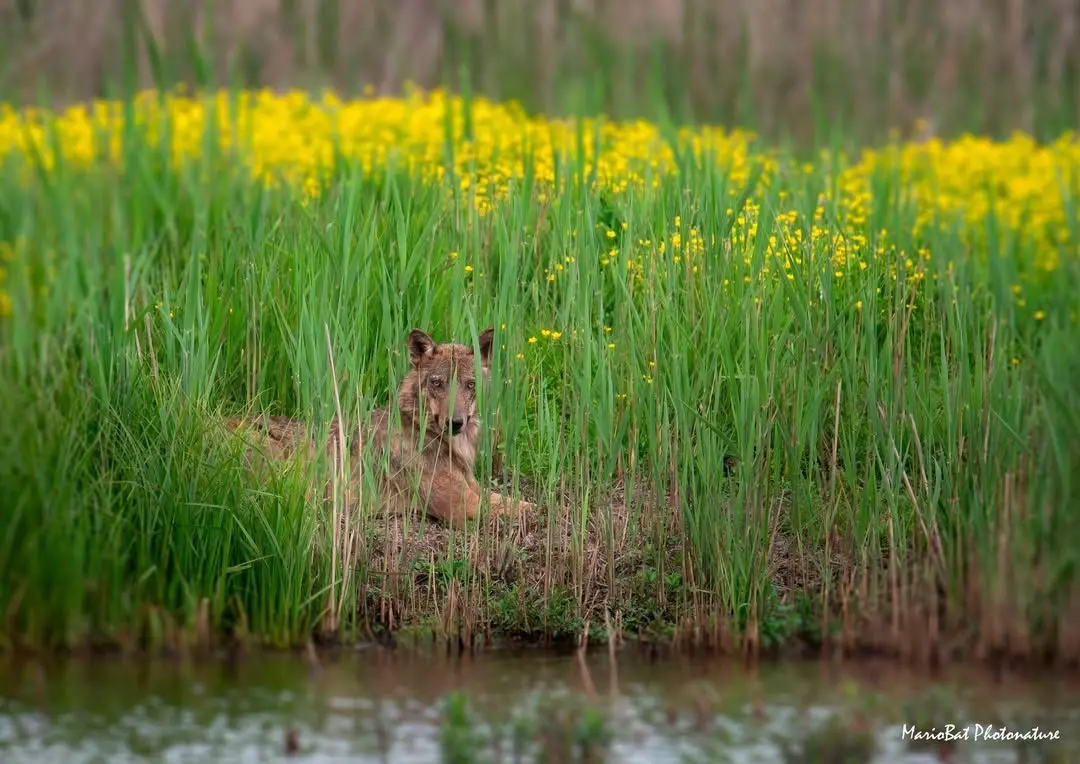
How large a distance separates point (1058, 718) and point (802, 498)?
216cm

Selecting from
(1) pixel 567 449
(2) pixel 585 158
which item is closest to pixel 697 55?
(2) pixel 585 158

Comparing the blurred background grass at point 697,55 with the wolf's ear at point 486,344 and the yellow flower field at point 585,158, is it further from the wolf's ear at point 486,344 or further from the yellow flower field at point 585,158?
the wolf's ear at point 486,344

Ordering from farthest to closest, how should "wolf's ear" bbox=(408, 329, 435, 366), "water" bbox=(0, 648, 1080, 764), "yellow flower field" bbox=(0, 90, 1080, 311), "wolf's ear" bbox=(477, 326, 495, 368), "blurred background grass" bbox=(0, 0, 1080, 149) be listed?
1. "blurred background grass" bbox=(0, 0, 1080, 149)
2. "yellow flower field" bbox=(0, 90, 1080, 311)
3. "wolf's ear" bbox=(408, 329, 435, 366)
4. "wolf's ear" bbox=(477, 326, 495, 368)
5. "water" bbox=(0, 648, 1080, 764)

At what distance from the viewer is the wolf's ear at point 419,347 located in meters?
9.33

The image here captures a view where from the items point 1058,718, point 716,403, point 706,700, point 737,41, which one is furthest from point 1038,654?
point 737,41

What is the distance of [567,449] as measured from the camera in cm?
841

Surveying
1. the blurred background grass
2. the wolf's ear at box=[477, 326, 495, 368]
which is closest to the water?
the wolf's ear at box=[477, 326, 495, 368]

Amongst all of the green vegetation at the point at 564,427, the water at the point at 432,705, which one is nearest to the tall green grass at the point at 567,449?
the green vegetation at the point at 564,427

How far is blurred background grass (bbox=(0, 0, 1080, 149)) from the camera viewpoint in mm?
14578

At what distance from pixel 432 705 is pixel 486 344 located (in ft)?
9.58

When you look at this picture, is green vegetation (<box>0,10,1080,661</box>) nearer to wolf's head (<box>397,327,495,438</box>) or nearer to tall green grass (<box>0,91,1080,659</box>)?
tall green grass (<box>0,91,1080,659</box>)

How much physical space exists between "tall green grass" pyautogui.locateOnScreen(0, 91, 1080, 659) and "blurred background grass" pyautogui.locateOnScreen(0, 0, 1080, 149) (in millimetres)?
4367

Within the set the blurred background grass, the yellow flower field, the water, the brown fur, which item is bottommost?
the water

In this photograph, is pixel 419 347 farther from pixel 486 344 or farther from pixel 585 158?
pixel 585 158
